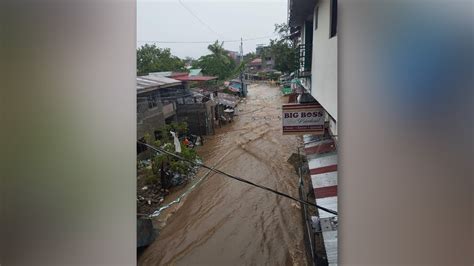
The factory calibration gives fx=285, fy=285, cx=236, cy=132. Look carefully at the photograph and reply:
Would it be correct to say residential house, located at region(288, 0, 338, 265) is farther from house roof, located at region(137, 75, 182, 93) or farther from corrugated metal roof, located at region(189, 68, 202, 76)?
house roof, located at region(137, 75, 182, 93)

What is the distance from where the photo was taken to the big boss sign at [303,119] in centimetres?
173

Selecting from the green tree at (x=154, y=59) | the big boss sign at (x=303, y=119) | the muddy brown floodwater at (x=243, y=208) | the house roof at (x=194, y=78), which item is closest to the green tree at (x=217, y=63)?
the house roof at (x=194, y=78)

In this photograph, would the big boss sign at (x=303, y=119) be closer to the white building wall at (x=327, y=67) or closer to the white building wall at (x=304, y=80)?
the white building wall at (x=327, y=67)

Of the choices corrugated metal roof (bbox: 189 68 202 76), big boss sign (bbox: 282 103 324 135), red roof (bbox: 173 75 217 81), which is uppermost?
corrugated metal roof (bbox: 189 68 202 76)

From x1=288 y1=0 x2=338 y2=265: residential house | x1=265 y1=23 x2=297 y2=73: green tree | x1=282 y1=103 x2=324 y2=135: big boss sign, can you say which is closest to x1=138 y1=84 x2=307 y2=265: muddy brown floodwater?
x1=282 y1=103 x2=324 y2=135: big boss sign

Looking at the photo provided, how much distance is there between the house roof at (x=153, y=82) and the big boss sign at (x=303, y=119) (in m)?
0.68

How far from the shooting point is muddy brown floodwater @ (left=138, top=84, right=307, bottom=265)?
4.54 ft

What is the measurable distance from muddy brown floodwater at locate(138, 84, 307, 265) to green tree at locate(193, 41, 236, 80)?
0.29m

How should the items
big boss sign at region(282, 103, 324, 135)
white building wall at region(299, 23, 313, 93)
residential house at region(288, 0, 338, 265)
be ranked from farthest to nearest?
white building wall at region(299, 23, 313, 93) < big boss sign at region(282, 103, 324, 135) < residential house at region(288, 0, 338, 265)
